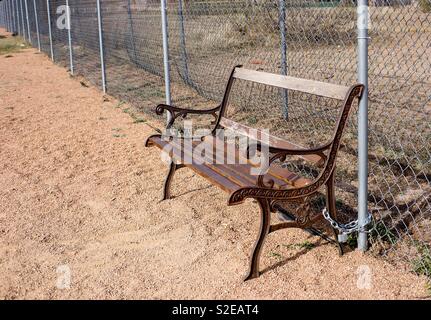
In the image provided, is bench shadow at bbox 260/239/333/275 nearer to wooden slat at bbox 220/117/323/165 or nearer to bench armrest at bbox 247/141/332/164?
wooden slat at bbox 220/117/323/165

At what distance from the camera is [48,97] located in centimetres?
952

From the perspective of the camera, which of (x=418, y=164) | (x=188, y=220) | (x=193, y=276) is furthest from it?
(x=418, y=164)

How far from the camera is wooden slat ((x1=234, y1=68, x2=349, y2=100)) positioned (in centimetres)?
327

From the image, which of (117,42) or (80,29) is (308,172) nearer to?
(117,42)

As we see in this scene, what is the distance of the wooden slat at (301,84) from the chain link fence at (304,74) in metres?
0.56

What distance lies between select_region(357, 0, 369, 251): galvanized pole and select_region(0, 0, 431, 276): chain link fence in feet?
0.38

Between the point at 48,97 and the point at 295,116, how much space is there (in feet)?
15.9

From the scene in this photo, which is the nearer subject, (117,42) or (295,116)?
(295,116)

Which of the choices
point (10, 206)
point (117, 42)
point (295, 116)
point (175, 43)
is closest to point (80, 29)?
point (117, 42)

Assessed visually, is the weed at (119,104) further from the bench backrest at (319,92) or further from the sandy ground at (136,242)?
the bench backrest at (319,92)

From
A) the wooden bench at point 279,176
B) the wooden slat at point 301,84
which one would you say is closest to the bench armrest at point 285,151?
the wooden bench at point 279,176

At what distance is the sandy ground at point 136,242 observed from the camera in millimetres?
3100

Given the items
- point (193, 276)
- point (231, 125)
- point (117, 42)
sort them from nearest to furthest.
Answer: point (193, 276), point (231, 125), point (117, 42)

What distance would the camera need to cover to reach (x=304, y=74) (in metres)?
8.42
